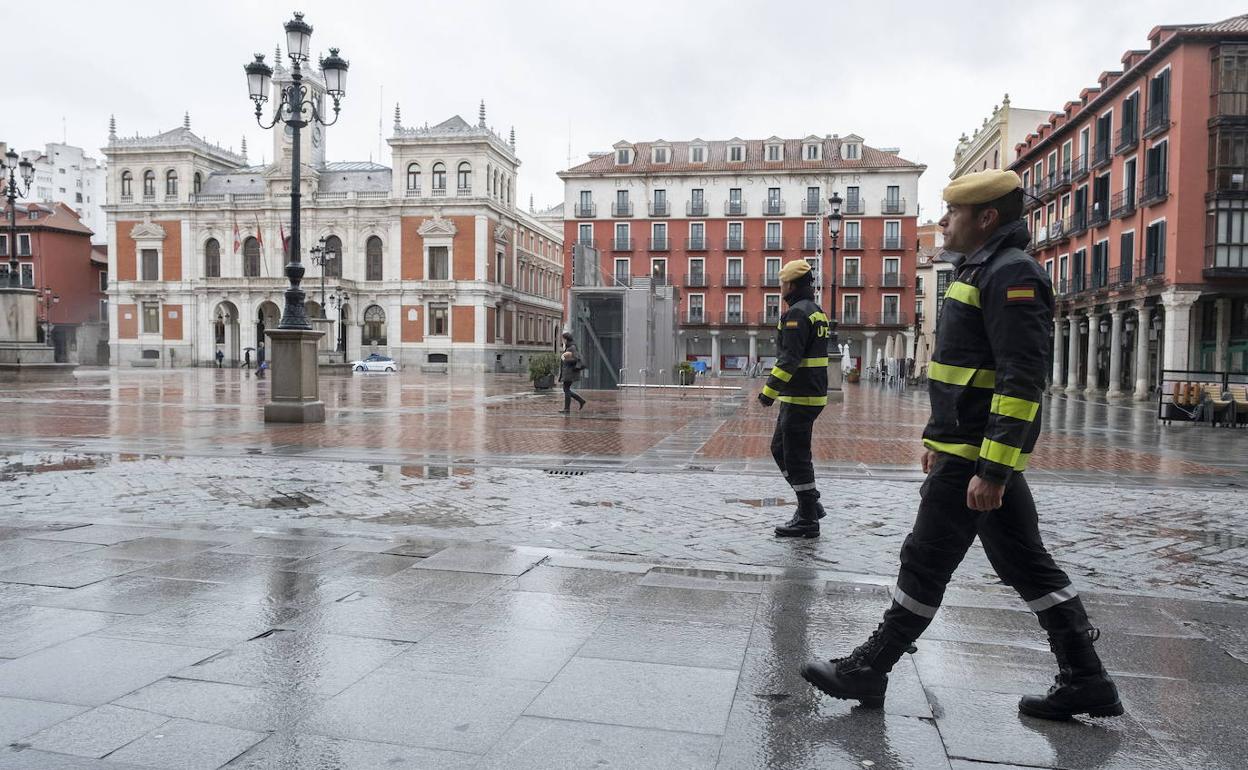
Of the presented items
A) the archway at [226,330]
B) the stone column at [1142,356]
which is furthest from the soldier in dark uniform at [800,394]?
the archway at [226,330]

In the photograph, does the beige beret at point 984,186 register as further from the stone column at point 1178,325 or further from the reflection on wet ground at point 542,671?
the stone column at point 1178,325

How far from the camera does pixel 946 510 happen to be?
307 centimetres

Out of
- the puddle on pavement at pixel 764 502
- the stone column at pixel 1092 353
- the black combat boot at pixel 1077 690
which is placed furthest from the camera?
the stone column at pixel 1092 353

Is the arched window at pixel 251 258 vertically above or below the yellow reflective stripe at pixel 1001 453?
above

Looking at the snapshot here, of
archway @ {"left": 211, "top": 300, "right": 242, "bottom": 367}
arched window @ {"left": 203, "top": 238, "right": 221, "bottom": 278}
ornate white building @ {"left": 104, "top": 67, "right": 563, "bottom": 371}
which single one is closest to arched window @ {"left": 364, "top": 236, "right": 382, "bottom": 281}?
ornate white building @ {"left": 104, "top": 67, "right": 563, "bottom": 371}

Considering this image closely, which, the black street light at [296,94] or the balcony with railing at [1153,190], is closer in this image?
the black street light at [296,94]

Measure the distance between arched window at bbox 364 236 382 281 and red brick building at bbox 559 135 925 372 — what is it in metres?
13.7

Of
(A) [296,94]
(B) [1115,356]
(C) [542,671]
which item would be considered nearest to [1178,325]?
(B) [1115,356]

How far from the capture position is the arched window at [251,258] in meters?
65.4

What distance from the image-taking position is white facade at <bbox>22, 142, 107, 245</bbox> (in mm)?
92562

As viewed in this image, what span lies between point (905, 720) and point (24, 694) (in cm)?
293

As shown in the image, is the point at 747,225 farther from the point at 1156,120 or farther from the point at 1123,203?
the point at 1156,120

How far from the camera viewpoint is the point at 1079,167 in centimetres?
3828

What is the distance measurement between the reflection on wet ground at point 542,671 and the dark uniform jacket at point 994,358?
35.4 inches
